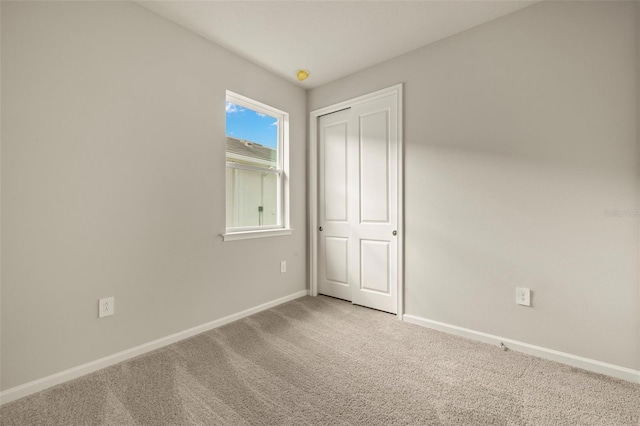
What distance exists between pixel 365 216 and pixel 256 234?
1.15 m

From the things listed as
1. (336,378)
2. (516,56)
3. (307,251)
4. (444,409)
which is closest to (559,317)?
(444,409)

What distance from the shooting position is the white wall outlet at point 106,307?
190cm

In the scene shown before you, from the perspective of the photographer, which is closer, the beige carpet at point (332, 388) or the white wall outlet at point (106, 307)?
the beige carpet at point (332, 388)

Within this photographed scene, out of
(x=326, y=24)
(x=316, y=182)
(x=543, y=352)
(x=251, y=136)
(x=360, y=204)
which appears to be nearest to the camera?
(x=543, y=352)

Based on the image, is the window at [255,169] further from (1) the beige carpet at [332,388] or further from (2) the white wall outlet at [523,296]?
(2) the white wall outlet at [523,296]

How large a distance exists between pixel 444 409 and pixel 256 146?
2666mm

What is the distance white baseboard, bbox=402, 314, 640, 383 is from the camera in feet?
5.92

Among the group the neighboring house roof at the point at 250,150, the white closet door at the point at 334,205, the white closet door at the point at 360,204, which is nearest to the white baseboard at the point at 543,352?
the white closet door at the point at 360,204

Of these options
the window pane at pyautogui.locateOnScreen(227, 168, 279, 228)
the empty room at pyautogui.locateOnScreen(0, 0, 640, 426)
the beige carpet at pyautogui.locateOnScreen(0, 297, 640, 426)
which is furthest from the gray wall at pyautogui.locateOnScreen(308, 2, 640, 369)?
the window pane at pyautogui.locateOnScreen(227, 168, 279, 228)

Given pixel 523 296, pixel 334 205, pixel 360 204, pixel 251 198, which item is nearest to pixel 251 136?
pixel 251 198

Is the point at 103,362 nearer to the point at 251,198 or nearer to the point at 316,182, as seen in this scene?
the point at 251,198

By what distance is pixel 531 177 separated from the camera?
2.11 metres

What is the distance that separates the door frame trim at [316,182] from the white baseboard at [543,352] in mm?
377

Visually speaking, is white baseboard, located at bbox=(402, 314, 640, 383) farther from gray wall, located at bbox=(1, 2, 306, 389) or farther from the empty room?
gray wall, located at bbox=(1, 2, 306, 389)
